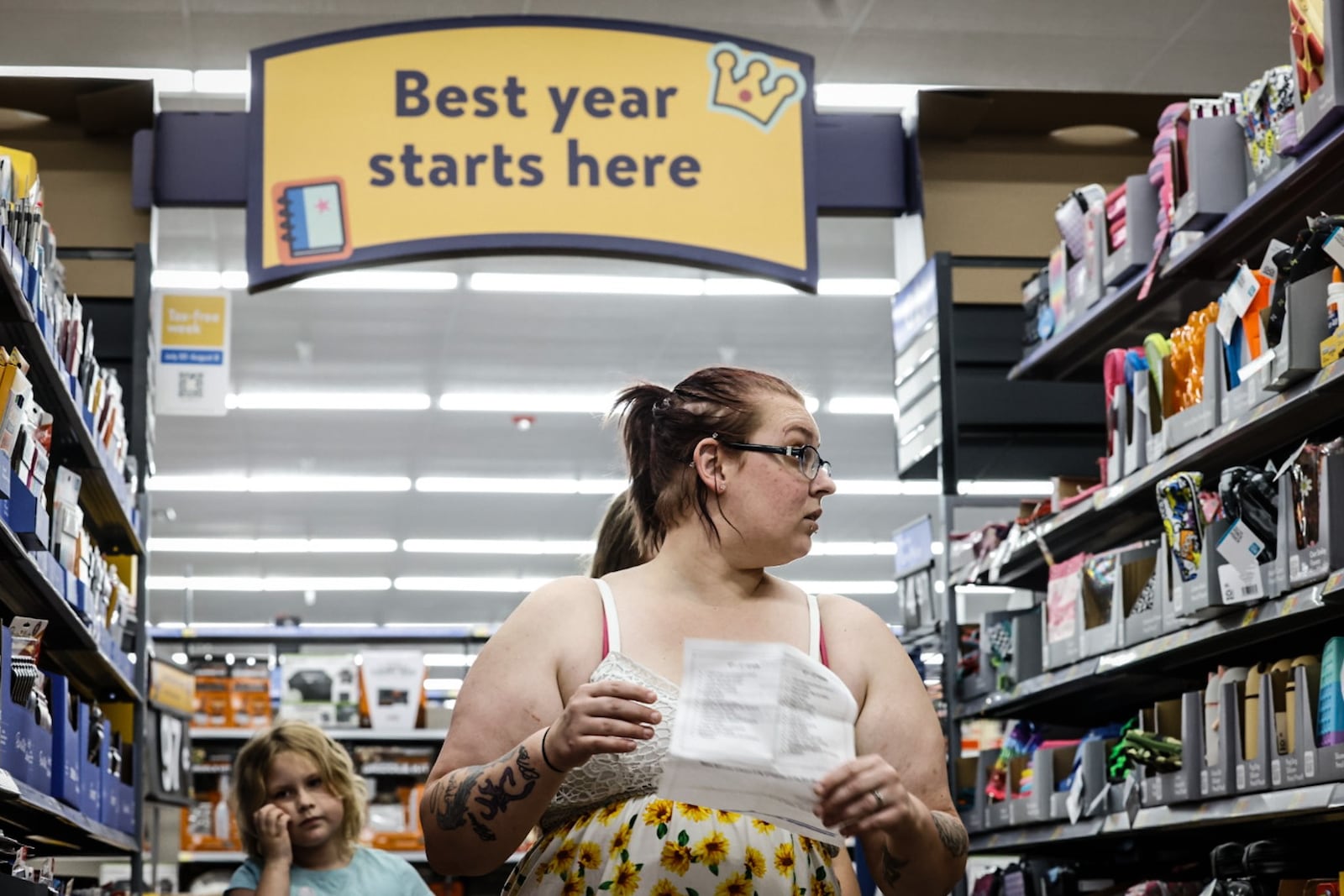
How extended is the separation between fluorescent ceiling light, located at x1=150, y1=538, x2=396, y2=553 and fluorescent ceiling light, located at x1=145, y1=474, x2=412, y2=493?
203 cm

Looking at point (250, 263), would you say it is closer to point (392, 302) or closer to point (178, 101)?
point (178, 101)

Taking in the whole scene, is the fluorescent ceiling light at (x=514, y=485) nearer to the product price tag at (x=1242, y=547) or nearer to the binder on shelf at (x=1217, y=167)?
the binder on shelf at (x=1217, y=167)

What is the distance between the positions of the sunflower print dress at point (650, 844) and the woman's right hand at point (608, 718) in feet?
0.36

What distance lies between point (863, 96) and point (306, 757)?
5096mm

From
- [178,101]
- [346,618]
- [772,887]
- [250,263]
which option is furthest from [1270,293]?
[346,618]

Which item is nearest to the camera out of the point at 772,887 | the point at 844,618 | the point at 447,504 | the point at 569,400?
the point at 772,887

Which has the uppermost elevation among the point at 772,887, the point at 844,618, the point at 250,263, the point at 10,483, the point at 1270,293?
the point at 250,263

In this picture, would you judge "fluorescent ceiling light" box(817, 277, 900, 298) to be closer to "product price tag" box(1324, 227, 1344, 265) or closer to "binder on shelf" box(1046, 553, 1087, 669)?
"binder on shelf" box(1046, 553, 1087, 669)

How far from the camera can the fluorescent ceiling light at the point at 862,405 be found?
A: 12.8 metres

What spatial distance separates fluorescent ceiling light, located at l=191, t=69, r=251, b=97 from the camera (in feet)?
24.7

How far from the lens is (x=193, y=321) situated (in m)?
6.88

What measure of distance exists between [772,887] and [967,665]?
3344 millimetres

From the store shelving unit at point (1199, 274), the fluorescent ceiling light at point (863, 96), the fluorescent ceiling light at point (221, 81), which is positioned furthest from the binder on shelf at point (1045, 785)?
the fluorescent ceiling light at point (221, 81)

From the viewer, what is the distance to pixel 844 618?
2.05 meters
